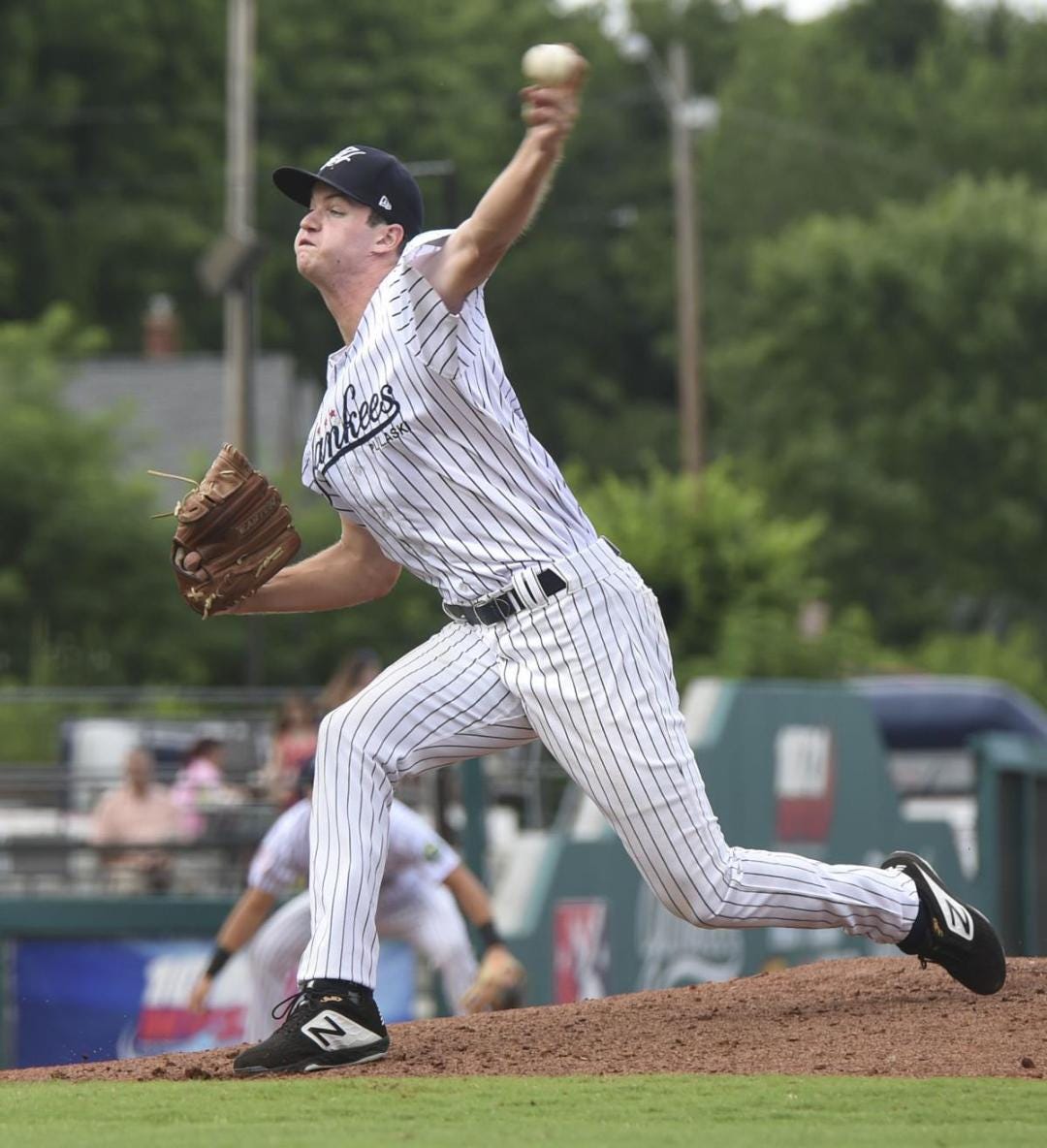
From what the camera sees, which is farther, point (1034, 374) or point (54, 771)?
point (1034, 374)

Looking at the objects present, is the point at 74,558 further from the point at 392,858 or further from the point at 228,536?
the point at 228,536

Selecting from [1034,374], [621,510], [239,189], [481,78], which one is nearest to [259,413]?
[239,189]

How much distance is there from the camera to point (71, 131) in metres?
43.0

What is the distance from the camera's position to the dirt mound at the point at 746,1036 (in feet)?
17.1

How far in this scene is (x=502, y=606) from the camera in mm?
5289

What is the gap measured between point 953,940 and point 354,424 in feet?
6.39

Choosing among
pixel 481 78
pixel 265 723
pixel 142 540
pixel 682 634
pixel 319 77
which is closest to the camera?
pixel 265 723

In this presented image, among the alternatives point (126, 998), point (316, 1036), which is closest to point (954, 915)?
point (316, 1036)

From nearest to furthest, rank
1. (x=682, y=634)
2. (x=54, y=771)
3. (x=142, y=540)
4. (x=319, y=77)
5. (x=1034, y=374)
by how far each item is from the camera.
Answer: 1. (x=54, y=771)
2. (x=682, y=634)
3. (x=142, y=540)
4. (x=1034, y=374)
5. (x=319, y=77)

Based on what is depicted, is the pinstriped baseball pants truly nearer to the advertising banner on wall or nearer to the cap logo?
the cap logo

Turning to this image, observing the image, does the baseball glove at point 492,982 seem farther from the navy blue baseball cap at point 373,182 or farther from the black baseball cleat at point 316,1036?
the navy blue baseball cap at point 373,182

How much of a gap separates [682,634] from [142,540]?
25.7 ft

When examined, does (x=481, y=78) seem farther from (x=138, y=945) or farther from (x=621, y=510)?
(x=138, y=945)

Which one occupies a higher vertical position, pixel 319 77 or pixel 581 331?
pixel 319 77
